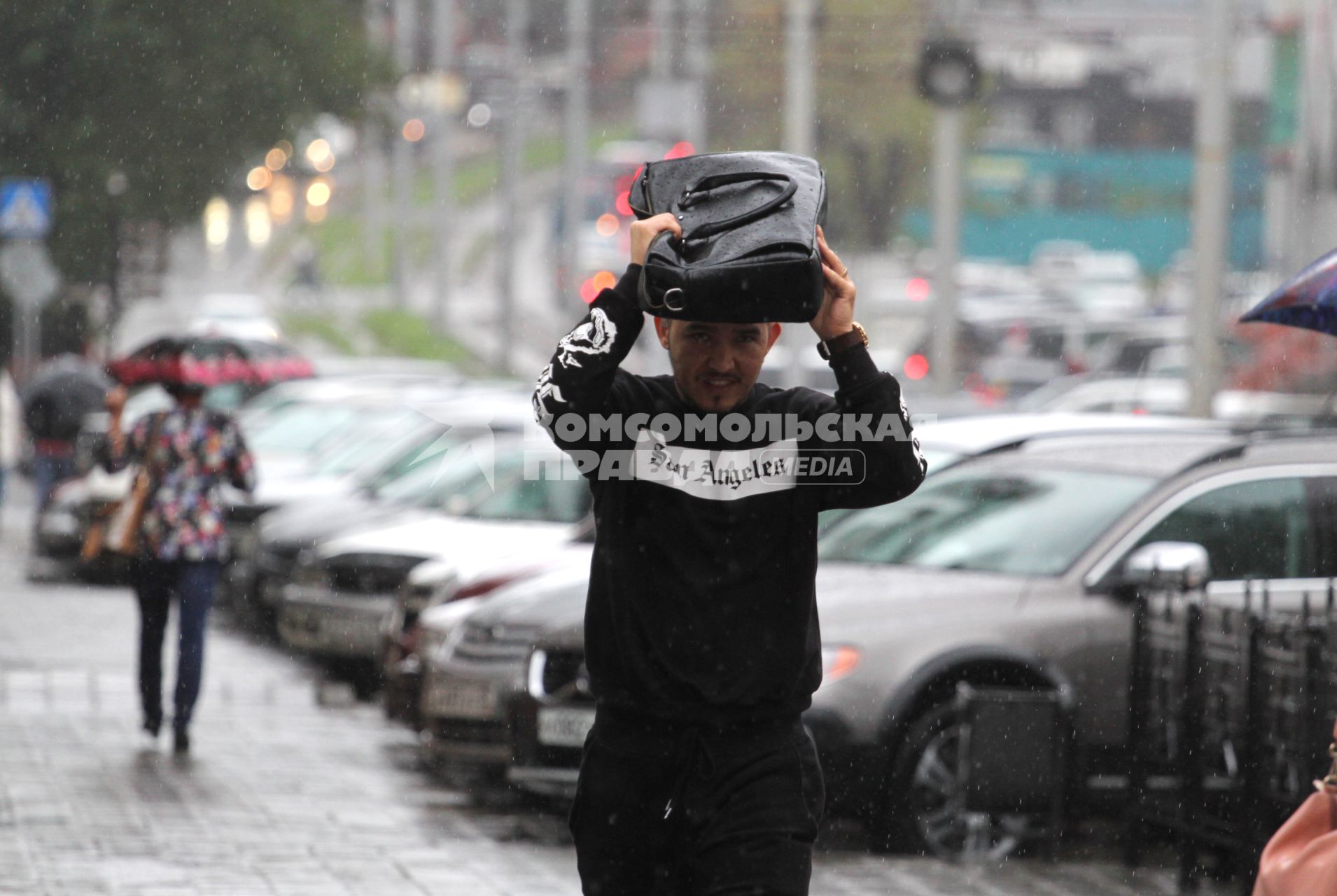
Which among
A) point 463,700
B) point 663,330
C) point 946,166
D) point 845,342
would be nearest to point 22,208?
point 946,166

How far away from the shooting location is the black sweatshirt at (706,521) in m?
3.71

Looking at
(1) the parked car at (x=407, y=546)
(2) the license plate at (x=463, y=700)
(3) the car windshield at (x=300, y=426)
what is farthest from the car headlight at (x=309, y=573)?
(3) the car windshield at (x=300, y=426)

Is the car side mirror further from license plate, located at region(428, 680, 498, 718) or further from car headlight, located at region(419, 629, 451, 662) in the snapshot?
car headlight, located at region(419, 629, 451, 662)

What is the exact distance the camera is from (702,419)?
383cm

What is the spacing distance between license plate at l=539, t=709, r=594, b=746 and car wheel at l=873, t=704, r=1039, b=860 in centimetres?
114

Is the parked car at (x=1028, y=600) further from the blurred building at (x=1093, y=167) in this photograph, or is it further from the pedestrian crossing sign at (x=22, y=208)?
the blurred building at (x=1093, y=167)

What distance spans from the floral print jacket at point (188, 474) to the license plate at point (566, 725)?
7.43ft

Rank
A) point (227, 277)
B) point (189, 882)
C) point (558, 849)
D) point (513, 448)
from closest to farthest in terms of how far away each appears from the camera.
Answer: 1. point (189, 882)
2. point (558, 849)
3. point (513, 448)
4. point (227, 277)

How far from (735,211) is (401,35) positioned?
43.4 meters

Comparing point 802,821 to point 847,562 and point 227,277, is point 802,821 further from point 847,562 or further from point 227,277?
point 227,277

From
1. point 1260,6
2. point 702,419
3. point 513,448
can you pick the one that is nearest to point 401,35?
point 1260,6

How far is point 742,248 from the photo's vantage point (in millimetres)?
3596

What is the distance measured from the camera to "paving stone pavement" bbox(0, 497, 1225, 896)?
278 inches

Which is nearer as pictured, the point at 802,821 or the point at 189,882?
the point at 802,821
